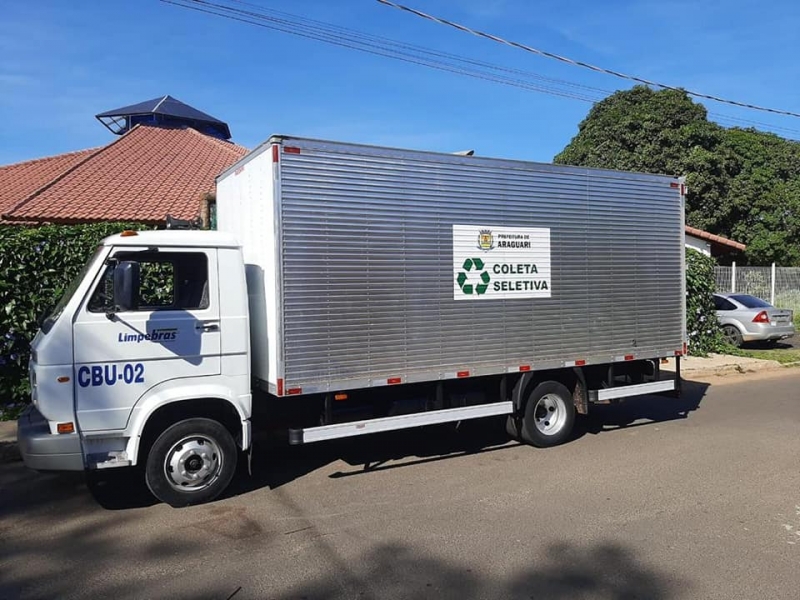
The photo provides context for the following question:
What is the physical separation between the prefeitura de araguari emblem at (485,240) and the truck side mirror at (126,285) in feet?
11.1

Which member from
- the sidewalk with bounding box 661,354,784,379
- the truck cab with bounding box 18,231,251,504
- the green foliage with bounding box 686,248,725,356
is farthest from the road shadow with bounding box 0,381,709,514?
the green foliage with bounding box 686,248,725,356

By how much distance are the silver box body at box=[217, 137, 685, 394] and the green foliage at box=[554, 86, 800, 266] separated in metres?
20.0

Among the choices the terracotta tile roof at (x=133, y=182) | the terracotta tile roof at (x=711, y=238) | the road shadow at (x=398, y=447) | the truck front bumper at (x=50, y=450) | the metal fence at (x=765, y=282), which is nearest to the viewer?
the truck front bumper at (x=50, y=450)

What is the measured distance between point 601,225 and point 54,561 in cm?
638

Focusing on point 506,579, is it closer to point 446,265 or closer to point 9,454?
point 446,265

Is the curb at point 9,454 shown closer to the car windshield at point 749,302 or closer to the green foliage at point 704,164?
the car windshield at point 749,302

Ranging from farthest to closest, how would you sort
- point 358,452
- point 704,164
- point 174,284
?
point 704,164
point 358,452
point 174,284

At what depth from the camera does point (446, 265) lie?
6.88 m

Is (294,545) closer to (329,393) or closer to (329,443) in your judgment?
(329,393)

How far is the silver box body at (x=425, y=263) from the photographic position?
6066mm

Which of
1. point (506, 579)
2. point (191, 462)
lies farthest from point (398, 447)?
point (506, 579)

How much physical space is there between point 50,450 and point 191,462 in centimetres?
110

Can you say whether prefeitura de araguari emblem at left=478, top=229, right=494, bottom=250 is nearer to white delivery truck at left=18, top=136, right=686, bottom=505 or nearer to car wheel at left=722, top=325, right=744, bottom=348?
white delivery truck at left=18, top=136, right=686, bottom=505

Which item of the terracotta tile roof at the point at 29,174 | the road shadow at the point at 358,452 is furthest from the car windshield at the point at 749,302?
the terracotta tile roof at the point at 29,174
